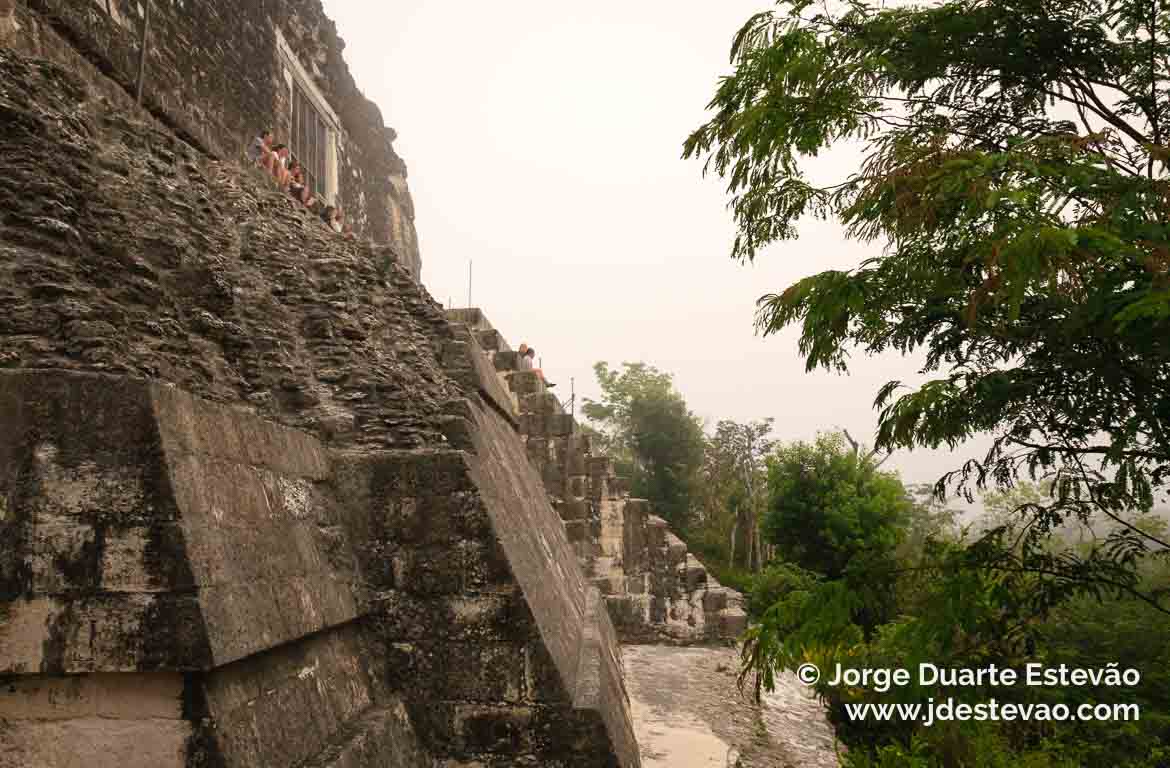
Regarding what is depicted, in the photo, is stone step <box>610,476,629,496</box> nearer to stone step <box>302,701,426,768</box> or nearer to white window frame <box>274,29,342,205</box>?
white window frame <box>274,29,342,205</box>

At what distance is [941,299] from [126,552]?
2840 millimetres

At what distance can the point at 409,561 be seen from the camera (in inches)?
117

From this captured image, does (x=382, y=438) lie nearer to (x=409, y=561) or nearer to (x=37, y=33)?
(x=409, y=561)

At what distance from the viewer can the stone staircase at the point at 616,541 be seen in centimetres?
947

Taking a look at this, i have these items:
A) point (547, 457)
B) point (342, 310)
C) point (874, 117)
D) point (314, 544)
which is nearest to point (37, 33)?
point (342, 310)

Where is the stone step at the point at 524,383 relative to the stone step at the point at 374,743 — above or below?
above

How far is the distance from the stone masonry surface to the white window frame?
14.6ft

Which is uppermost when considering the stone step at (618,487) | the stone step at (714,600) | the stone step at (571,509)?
the stone step at (618,487)

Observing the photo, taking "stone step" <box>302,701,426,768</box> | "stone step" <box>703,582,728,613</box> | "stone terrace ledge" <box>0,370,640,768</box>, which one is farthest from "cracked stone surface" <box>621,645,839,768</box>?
"stone step" <box>302,701,426,768</box>

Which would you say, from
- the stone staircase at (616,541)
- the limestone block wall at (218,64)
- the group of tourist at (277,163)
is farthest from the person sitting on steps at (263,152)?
the stone staircase at (616,541)

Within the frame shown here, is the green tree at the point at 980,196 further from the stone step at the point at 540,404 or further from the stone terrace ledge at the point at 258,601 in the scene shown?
the stone step at the point at 540,404

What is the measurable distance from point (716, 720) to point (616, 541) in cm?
424

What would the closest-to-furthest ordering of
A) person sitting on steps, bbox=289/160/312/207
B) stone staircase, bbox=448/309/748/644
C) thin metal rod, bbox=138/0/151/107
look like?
1. thin metal rod, bbox=138/0/151/107
2. person sitting on steps, bbox=289/160/312/207
3. stone staircase, bbox=448/309/748/644

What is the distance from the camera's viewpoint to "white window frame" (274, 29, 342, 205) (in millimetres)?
7996
